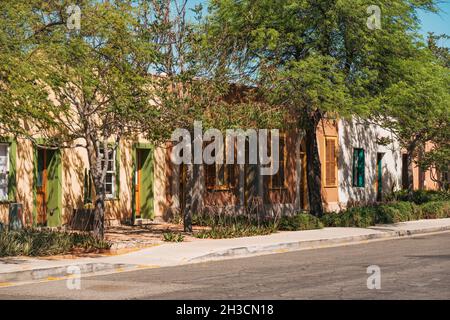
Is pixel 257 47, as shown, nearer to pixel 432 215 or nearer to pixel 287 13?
pixel 287 13

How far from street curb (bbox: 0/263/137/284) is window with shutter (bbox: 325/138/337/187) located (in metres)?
19.7

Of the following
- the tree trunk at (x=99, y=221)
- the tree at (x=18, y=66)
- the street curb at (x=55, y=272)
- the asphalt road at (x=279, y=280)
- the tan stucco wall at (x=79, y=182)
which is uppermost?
the tree at (x=18, y=66)

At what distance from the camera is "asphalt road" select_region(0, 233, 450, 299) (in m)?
11.5

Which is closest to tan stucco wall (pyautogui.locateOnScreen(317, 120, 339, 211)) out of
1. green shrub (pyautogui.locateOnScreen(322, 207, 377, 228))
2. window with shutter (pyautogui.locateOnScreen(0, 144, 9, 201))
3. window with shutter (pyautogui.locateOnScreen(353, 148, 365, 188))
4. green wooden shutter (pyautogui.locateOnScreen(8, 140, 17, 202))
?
window with shutter (pyautogui.locateOnScreen(353, 148, 365, 188))

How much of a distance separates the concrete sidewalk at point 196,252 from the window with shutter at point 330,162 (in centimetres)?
814

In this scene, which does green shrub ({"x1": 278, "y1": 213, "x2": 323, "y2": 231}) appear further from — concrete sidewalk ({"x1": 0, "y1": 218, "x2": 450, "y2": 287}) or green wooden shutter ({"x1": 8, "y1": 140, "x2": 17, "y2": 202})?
green wooden shutter ({"x1": 8, "y1": 140, "x2": 17, "y2": 202})

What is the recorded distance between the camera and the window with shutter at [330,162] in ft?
112

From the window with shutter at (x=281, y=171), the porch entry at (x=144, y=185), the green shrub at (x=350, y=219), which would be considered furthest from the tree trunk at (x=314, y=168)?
the porch entry at (x=144, y=185)

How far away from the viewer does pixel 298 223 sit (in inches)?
960

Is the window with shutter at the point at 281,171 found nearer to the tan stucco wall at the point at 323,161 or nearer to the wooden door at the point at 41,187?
the tan stucco wall at the point at 323,161

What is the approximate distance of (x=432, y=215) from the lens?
31.1m

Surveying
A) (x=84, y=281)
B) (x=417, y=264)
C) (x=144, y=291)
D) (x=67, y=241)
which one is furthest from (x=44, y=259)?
(x=417, y=264)
